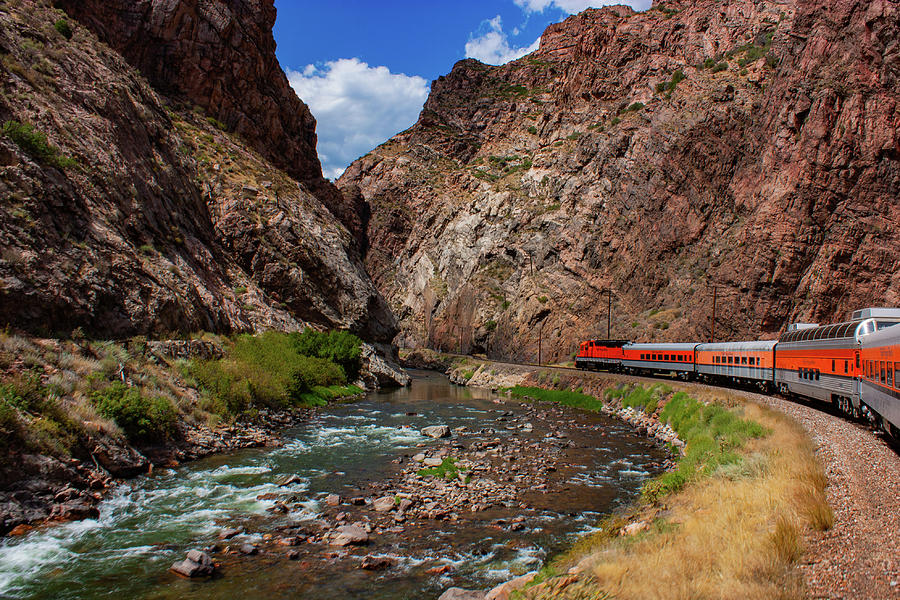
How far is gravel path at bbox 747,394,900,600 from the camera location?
5.93 meters

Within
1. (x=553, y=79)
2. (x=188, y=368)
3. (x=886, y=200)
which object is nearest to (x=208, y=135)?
(x=188, y=368)

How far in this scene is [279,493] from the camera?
1391 centimetres

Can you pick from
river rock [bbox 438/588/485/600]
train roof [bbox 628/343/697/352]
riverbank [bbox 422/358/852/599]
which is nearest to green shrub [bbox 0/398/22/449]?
river rock [bbox 438/588/485/600]

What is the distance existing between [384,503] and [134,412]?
907 centimetres

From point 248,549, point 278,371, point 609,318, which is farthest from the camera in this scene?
point 609,318

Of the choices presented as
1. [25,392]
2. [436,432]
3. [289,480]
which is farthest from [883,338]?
[25,392]

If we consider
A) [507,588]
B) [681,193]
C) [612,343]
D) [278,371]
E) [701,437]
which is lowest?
[507,588]

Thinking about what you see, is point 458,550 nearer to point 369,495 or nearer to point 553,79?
point 369,495

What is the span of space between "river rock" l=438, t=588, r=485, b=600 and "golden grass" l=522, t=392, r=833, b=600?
3.38ft

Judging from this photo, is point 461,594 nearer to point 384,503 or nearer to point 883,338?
point 384,503

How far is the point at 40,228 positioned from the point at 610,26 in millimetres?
99412

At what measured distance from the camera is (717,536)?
25.7 ft

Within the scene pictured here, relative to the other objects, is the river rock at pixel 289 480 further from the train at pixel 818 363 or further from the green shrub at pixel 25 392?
the train at pixel 818 363

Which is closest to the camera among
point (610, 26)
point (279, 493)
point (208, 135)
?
point (279, 493)
